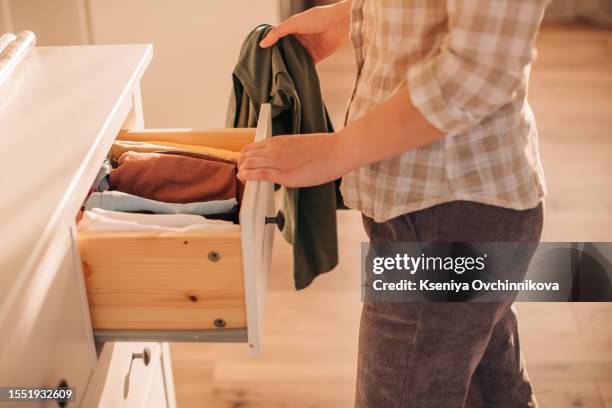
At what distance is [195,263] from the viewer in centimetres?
102

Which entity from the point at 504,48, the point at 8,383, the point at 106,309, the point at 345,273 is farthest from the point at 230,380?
the point at 504,48

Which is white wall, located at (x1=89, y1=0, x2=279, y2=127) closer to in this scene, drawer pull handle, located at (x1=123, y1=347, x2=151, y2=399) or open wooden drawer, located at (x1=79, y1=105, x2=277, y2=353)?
drawer pull handle, located at (x1=123, y1=347, x2=151, y2=399)

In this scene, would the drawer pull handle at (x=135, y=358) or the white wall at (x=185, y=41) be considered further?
the white wall at (x=185, y=41)

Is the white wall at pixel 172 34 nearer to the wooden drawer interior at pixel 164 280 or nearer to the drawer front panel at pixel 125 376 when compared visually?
the drawer front panel at pixel 125 376

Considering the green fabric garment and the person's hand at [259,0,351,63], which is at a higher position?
the person's hand at [259,0,351,63]

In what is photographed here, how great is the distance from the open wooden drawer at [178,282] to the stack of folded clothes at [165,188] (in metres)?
0.03

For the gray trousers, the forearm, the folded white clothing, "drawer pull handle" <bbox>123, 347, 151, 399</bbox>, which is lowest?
"drawer pull handle" <bbox>123, 347, 151, 399</bbox>

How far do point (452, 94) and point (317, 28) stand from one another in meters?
0.53

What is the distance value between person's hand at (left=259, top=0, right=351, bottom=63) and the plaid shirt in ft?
0.81

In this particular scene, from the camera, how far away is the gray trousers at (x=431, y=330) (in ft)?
3.39

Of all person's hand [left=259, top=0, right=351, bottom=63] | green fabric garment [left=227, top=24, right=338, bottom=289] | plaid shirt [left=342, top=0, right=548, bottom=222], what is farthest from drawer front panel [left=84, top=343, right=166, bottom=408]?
person's hand [left=259, top=0, right=351, bottom=63]

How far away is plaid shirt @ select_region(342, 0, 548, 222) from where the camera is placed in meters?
0.85

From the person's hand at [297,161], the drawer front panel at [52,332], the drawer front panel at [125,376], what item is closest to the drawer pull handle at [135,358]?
the drawer front panel at [125,376]

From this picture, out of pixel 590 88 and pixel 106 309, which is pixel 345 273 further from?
pixel 590 88
